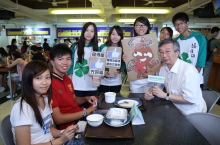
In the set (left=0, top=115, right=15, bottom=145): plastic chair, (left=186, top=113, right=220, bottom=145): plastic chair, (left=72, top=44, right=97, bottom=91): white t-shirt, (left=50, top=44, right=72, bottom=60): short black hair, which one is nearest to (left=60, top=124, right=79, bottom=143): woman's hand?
(left=0, top=115, right=15, bottom=145): plastic chair

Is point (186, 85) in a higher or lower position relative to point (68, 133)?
higher

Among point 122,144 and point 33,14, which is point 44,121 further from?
point 33,14

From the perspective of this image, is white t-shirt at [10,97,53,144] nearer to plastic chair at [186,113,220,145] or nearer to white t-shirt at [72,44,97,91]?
white t-shirt at [72,44,97,91]

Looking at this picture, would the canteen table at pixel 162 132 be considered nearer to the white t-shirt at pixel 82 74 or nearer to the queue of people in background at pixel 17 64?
the white t-shirt at pixel 82 74

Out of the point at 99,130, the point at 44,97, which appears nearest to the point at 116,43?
the point at 44,97

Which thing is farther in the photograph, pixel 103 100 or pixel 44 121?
pixel 103 100

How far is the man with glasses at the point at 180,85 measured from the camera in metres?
1.61

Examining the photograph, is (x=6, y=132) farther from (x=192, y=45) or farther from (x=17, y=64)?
(x=17, y=64)

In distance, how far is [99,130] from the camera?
115 cm

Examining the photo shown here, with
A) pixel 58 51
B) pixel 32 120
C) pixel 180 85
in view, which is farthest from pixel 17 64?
pixel 180 85

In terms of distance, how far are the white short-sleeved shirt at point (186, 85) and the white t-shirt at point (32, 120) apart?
116 cm

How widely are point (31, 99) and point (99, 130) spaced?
1.61 ft

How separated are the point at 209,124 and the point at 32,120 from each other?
129 centimetres

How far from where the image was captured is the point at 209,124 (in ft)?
4.59
